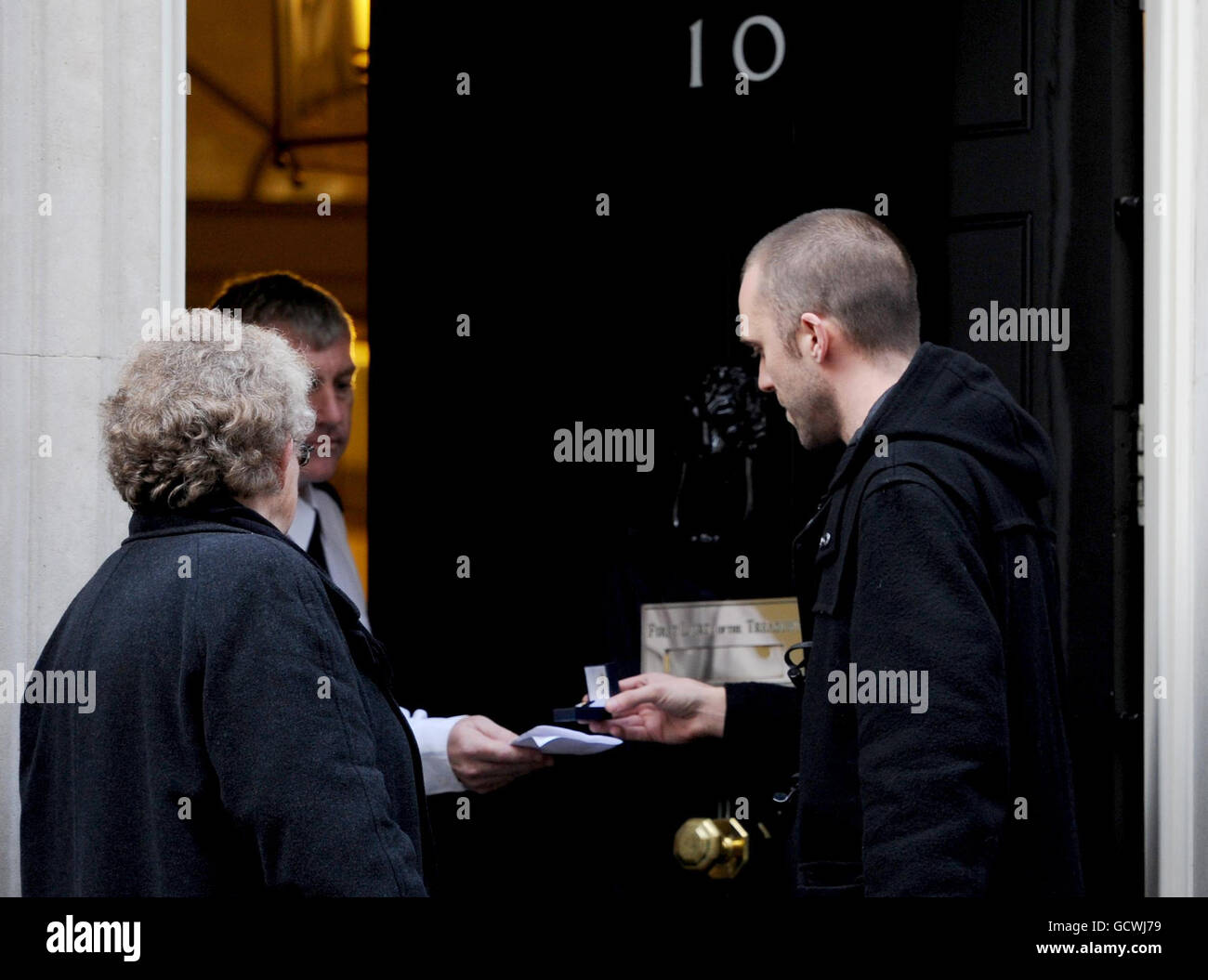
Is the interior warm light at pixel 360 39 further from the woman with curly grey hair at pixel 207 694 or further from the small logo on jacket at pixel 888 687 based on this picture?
the small logo on jacket at pixel 888 687

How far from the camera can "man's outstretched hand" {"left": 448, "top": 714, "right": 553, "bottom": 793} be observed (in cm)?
323

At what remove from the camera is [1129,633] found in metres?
3.20

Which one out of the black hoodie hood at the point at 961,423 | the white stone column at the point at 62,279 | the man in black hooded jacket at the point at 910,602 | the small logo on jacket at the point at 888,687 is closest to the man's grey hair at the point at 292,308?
the white stone column at the point at 62,279

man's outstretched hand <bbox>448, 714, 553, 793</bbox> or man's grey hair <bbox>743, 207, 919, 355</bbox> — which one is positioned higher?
man's grey hair <bbox>743, 207, 919, 355</bbox>

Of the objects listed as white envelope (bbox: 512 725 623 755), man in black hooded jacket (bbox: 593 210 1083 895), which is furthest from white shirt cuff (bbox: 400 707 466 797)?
man in black hooded jacket (bbox: 593 210 1083 895)

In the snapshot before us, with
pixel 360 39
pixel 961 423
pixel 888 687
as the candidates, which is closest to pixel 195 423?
pixel 888 687

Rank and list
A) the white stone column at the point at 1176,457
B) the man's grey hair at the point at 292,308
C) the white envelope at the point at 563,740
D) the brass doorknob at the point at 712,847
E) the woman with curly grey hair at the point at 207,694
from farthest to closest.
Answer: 1. the man's grey hair at the point at 292,308
2. the brass doorknob at the point at 712,847
3. the white envelope at the point at 563,740
4. the white stone column at the point at 1176,457
5. the woman with curly grey hair at the point at 207,694

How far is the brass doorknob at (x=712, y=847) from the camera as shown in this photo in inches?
125

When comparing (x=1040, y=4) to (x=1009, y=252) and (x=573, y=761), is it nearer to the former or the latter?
(x=1009, y=252)

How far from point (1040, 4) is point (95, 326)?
88.5 inches

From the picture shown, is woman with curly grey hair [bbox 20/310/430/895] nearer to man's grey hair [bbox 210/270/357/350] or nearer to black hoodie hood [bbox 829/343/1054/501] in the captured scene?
black hoodie hood [bbox 829/343/1054/501]

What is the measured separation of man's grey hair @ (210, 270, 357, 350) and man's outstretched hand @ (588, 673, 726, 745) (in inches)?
46.6

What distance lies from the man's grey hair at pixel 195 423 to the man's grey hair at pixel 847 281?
0.94 m

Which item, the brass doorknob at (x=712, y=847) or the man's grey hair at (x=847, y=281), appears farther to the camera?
the brass doorknob at (x=712, y=847)
